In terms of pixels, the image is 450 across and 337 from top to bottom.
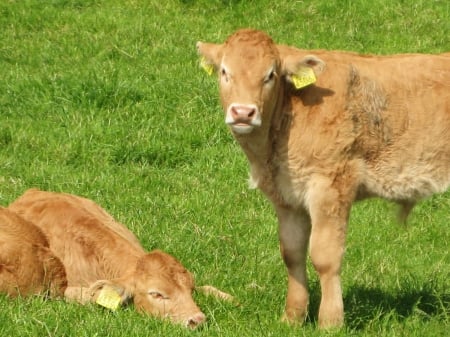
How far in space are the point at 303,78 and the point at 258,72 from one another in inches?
13.8

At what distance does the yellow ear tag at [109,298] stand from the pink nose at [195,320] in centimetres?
56

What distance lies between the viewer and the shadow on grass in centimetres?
849

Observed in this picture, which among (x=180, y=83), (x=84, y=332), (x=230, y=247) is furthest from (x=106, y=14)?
(x=84, y=332)

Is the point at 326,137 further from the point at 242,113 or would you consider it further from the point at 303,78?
the point at 242,113

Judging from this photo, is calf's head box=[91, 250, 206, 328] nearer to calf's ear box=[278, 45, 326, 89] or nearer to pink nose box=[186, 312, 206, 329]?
pink nose box=[186, 312, 206, 329]

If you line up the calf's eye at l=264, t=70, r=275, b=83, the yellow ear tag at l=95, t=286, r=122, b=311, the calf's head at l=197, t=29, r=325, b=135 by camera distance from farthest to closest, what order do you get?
the yellow ear tag at l=95, t=286, r=122, b=311 → the calf's eye at l=264, t=70, r=275, b=83 → the calf's head at l=197, t=29, r=325, b=135

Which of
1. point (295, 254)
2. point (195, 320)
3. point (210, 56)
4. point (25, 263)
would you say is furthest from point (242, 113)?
point (25, 263)

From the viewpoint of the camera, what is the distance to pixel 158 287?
8.43 meters

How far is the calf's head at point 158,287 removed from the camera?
328 inches

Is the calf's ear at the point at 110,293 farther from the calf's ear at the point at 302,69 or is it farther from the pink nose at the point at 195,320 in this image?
the calf's ear at the point at 302,69

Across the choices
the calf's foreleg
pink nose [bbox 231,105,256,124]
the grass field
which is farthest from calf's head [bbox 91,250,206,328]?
pink nose [bbox 231,105,256,124]

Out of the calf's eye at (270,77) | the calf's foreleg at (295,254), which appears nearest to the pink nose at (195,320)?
the calf's foreleg at (295,254)

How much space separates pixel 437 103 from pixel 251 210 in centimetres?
276

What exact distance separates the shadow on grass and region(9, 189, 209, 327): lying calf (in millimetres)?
1096
